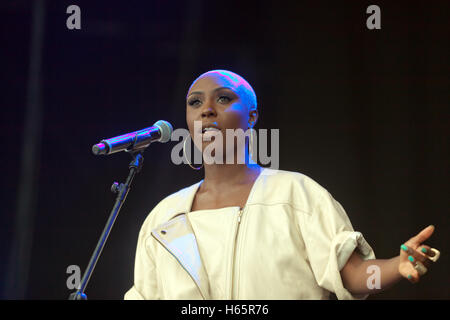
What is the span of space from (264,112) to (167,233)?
0.98m

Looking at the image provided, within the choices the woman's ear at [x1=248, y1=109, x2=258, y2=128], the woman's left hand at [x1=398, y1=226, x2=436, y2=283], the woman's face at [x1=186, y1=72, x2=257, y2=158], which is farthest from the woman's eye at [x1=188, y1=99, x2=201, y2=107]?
the woman's left hand at [x1=398, y1=226, x2=436, y2=283]

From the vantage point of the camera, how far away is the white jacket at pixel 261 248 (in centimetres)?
197

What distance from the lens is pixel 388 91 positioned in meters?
2.61

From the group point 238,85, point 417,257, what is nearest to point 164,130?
point 238,85

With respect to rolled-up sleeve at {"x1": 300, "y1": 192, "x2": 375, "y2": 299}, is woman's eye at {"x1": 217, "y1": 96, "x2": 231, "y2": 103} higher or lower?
higher

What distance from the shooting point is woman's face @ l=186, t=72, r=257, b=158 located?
2281 millimetres

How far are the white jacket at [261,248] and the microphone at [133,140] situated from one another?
35 centimetres

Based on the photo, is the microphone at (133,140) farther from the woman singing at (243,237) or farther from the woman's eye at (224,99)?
the woman's eye at (224,99)

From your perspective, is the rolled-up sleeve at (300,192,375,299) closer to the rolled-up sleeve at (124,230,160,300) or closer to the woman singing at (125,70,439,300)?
the woman singing at (125,70,439,300)

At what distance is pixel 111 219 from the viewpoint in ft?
6.63

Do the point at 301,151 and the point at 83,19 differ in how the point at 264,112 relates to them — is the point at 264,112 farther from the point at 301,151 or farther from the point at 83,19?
the point at 83,19

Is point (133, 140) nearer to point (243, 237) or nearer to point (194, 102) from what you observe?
point (194, 102)
